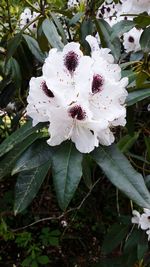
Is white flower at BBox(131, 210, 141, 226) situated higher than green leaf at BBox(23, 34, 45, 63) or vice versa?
green leaf at BBox(23, 34, 45, 63)

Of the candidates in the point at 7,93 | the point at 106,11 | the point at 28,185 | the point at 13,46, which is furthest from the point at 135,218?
the point at 106,11

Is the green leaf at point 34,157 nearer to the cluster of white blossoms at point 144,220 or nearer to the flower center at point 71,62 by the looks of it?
the flower center at point 71,62

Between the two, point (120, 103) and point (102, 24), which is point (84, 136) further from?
point (102, 24)

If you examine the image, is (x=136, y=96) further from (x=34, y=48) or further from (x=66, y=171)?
(x=34, y=48)

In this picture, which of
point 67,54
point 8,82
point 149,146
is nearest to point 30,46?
point 8,82

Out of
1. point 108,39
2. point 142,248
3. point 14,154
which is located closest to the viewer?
point 14,154

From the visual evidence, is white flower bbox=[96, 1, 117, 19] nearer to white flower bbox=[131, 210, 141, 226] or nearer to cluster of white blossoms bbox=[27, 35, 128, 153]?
white flower bbox=[131, 210, 141, 226]

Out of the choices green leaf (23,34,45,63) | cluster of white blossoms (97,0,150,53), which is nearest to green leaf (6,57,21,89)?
green leaf (23,34,45,63)
